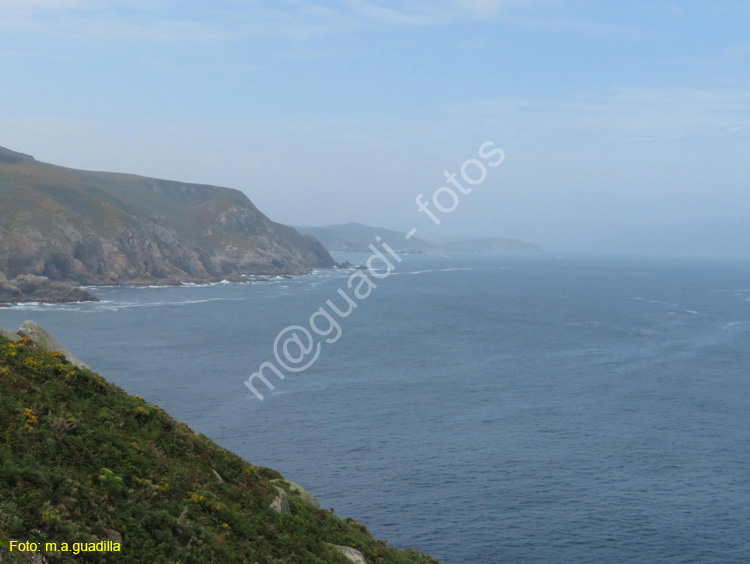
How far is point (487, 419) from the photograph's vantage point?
242ft

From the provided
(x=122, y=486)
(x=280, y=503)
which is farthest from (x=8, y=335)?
(x=280, y=503)

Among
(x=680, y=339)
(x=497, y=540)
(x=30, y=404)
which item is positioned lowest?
(x=497, y=540)

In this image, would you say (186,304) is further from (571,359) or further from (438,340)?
(571,359)

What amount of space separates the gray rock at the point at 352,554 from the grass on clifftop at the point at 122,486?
1.87 ft

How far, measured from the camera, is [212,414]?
70.7m

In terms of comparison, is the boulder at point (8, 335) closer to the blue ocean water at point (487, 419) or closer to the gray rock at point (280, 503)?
the gray rock at point (280, 503)

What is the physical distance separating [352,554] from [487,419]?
5310 cm

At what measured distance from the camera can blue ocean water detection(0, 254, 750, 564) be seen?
1935 inches

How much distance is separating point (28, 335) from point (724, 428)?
71459 millimetres

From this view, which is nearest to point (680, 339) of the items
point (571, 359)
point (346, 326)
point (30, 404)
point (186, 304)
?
point (571, 359)

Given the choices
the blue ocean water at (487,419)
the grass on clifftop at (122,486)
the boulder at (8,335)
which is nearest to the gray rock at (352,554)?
the grass on clifftop at (122,486)

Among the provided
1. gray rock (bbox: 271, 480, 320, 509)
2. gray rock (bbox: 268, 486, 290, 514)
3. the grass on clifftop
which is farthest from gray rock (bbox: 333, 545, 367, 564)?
gray rock (bbox: 271, 480, 320, 509)

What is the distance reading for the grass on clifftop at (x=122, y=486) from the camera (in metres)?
14.8

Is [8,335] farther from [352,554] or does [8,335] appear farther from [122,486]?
[352,554]
